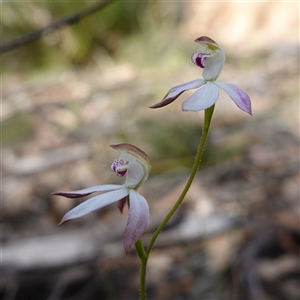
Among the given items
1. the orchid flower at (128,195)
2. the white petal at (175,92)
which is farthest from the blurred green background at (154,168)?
the white petal at (175,92)

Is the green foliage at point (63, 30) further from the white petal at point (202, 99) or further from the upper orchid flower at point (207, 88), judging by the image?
the white petal at point (202, 99)

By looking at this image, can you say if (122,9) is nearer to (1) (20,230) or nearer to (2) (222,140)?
(2) (222,140)

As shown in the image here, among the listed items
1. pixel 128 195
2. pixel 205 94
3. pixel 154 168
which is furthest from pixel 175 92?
pixel 154 168

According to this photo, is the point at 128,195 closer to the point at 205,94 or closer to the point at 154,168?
the point at 205,94

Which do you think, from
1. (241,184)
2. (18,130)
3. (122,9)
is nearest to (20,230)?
(241,184)

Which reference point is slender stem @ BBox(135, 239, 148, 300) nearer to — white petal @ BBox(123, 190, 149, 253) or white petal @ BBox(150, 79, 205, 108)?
→ white petal @ BBox(123, 190, 149, 253)
